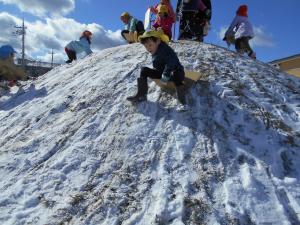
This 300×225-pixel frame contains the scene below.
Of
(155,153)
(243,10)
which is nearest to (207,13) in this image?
(243,10)

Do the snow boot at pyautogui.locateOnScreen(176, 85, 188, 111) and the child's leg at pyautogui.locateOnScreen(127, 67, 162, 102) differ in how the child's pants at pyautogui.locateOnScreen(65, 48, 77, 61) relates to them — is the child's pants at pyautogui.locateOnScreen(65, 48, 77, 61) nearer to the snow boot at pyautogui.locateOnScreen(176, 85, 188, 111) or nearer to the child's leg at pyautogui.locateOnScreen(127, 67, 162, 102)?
the child's leg at pyautogui.locateOnScreen(127, 67, 162, 102)

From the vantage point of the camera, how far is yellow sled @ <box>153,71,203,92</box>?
7027 millimetres

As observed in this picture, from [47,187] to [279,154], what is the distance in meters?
3.18

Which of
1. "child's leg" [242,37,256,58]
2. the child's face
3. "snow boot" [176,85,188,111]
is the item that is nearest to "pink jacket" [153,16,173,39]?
"child's leg" [242,37,256,58]

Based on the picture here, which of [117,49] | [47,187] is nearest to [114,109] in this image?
[47,187]

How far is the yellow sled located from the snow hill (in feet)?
0.41

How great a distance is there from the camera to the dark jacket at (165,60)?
6.60 metres

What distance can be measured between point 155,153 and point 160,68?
181 cm

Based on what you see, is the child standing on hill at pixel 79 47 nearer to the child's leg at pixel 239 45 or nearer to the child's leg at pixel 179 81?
the child's leg at pixel 239 45

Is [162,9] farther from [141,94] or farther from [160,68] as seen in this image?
[141,94]

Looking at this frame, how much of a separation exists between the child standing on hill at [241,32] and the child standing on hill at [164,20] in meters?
1.84

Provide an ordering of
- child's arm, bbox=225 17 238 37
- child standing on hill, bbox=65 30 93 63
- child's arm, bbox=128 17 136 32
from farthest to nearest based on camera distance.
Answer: child standing on hill, bbox=65 30 93 63
child's arm, bbox=128 17 136 32
child's arm, bbox=225 17 238 37

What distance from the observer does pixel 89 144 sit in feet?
19.4

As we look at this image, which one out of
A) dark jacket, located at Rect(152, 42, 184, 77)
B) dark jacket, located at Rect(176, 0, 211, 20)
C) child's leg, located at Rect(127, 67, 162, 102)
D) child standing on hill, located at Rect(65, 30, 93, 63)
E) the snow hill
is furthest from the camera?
child standing on hill, located at Rect(65, 30, 93, 63)
